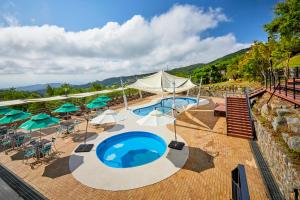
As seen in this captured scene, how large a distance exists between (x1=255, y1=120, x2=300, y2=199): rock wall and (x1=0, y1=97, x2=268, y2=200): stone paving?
0.64 metres

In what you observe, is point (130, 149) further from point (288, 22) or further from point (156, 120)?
point (288, 22)

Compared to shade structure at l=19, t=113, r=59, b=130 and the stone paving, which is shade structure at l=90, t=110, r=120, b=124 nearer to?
the stone paving

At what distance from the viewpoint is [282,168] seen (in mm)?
5438

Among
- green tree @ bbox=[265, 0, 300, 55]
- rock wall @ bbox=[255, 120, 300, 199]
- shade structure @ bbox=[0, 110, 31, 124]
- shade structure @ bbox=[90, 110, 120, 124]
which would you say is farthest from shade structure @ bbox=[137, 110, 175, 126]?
green tree @ bbox=[265, 0, 300, 55]

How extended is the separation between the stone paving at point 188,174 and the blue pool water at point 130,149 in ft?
6.41

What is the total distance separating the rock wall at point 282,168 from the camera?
4645mm

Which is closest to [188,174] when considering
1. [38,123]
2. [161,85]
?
[38,123]

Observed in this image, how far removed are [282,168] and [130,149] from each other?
8045 mm

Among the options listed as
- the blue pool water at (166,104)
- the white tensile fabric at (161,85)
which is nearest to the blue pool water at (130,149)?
the white tensile fabric at (161,85)

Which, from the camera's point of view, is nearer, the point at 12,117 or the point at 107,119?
the point at 107,119

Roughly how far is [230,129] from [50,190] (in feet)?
36.3

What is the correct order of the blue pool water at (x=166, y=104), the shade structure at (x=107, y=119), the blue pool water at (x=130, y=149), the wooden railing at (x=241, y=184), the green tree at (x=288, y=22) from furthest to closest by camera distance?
1. the blue pool water at (x=166, y=104)
2. the green tree at (x=288, y=22)
3. the shade structure at (x=107, y=119)
4. the blue pool water at (x=130, y=149)
5. the wooden railing at (x=241, y=184)

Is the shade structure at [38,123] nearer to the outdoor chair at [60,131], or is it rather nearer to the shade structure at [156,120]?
the outdoor chair at [60,131]

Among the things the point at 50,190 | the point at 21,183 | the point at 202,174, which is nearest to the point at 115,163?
the point at 50,190
